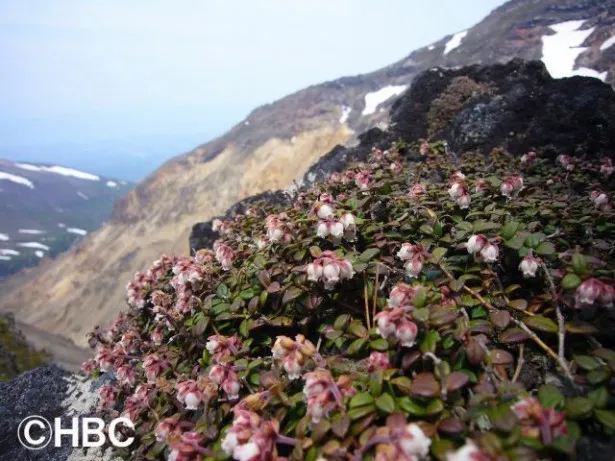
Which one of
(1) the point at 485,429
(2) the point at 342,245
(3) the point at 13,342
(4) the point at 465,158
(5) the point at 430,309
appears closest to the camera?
(1) the point at 485,429

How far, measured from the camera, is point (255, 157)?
4284 cm

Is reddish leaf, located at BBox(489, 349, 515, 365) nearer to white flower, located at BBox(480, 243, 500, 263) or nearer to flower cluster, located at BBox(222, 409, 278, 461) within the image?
white flower, located at BBox(480, 243, 500, 263)

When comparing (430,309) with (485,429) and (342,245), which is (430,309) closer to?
(485,429)

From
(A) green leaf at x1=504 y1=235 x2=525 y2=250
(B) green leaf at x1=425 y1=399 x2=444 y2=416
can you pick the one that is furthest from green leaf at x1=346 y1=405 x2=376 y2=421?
(A) green leaf at x1=504 y1=235 x2=525 y2=250

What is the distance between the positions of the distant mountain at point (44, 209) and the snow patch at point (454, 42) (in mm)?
79654

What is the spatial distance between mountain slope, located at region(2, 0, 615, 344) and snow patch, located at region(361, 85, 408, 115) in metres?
0.17

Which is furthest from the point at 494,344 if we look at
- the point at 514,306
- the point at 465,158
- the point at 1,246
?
the point at 1,246

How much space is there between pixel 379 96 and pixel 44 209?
98194mm

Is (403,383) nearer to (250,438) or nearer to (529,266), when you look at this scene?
(250,438)

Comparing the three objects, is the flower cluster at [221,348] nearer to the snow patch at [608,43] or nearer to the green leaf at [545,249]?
the green leaf at [545,249]

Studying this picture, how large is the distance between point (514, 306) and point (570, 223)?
1.24 metres

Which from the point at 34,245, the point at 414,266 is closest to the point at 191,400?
the point at 414,266

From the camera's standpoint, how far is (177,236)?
40.0 m

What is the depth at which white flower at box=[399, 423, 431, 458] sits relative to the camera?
5.13ft
